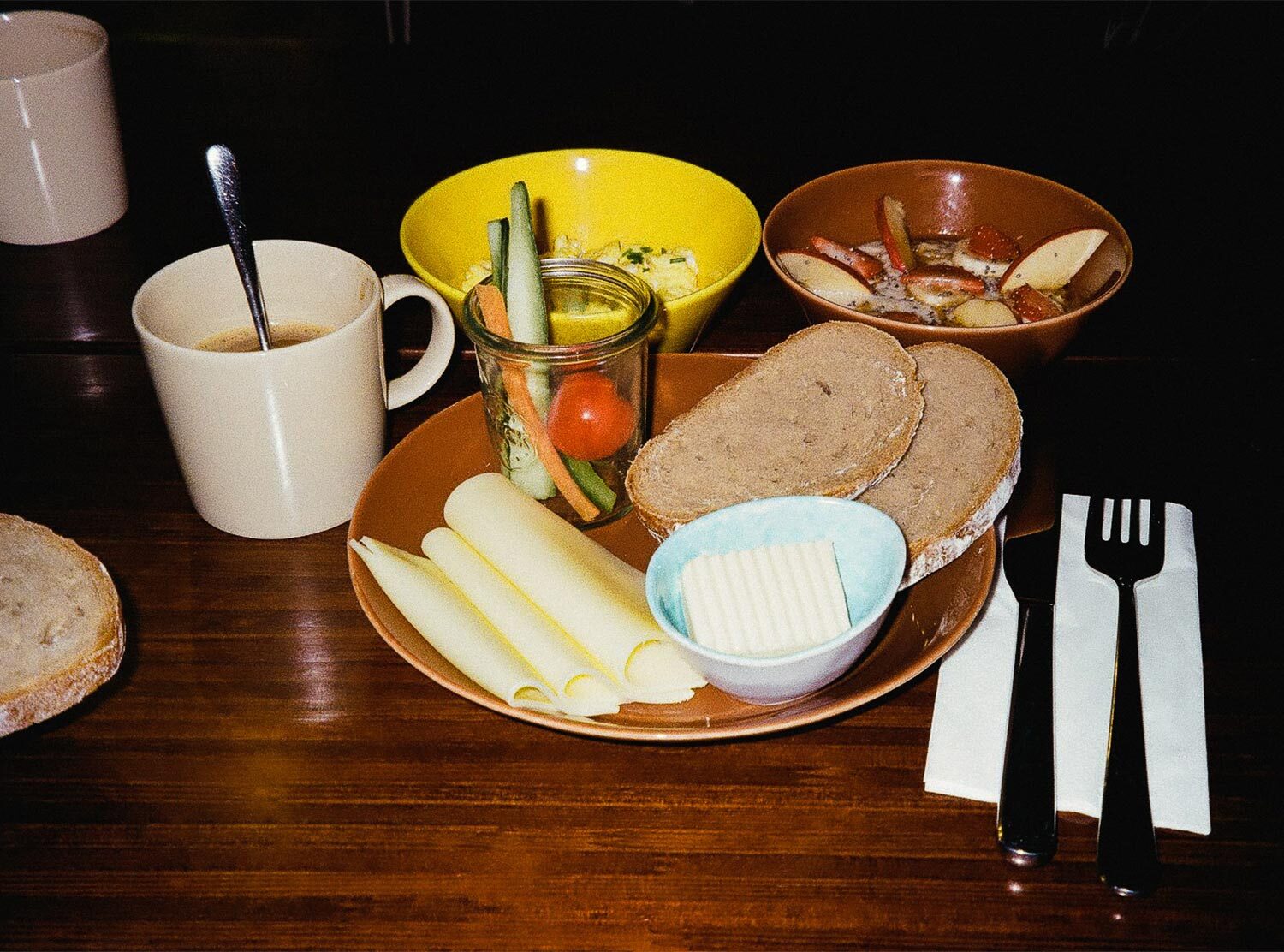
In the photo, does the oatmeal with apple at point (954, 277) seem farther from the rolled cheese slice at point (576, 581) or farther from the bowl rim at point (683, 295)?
the rolled cheese slice at point (576, 581)

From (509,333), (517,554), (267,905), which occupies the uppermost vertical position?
(509,333)

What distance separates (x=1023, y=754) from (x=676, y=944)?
363 millimetres

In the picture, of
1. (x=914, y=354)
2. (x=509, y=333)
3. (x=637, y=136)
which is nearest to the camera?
(x=509, y=333)

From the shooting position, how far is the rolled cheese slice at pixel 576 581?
0.97 meters

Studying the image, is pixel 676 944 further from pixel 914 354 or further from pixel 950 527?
pixel 914 354

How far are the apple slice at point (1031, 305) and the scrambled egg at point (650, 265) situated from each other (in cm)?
48

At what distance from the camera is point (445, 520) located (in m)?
1.20

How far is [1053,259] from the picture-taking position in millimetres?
1502

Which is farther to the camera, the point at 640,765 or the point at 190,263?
the point at 190,263

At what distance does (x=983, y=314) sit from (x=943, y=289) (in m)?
0.12

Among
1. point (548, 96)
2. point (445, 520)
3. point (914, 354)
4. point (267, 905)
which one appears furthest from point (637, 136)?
point (267, 905)

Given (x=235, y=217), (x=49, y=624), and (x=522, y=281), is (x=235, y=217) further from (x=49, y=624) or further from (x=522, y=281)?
(x=49, y=624)

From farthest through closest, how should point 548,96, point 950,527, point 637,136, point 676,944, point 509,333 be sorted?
point 548,96
point 637,136
point 509,333
point 950,527
point 676,944

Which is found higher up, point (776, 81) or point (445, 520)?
point (776, 81)
